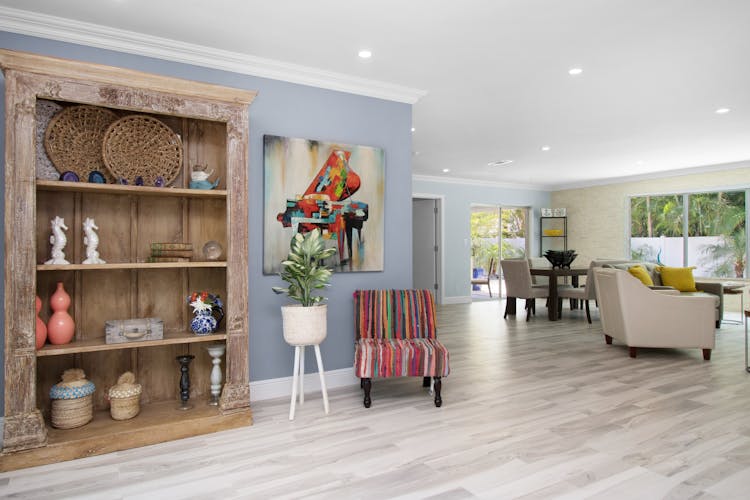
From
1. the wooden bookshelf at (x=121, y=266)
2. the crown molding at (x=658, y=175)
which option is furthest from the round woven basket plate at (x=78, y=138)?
the crown molding at (x=658, y=175)

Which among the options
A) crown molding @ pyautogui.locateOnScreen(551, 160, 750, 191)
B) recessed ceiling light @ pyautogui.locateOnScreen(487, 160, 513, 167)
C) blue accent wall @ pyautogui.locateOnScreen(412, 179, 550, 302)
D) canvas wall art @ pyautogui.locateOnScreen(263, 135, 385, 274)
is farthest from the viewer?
blue accent wall @ pyautogui.locateOnScreen(412, 179, 550, 302)

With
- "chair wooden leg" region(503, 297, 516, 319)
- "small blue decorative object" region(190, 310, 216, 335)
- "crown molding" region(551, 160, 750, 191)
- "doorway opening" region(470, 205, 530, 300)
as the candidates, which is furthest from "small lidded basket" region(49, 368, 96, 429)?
"crown molding" region(551, 160, 750, 191)

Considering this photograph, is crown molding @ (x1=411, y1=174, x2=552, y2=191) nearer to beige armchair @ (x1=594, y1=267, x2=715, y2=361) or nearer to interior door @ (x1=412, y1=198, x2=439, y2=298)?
interior door @ (x1=412, y1=198, x2=439, y2=298)

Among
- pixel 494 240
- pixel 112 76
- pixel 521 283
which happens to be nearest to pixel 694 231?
pixel 494 240

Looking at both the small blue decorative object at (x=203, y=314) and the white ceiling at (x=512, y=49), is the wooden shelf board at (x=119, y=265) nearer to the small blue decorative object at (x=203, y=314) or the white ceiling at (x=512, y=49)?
the small blue decorative object at (x=203, y=314)

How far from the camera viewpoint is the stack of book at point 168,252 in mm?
3072

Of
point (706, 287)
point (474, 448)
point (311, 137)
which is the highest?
point (311, 137)

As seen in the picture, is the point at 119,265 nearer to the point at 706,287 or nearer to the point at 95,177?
the point at 95,177

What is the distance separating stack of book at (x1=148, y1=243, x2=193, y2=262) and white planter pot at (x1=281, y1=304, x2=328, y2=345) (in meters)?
0.77

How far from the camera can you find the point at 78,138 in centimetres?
293

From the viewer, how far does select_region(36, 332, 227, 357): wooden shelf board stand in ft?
8.59

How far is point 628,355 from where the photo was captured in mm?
A: 5000

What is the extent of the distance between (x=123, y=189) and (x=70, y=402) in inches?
50.6

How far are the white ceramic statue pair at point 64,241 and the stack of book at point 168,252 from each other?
303 millimetres
